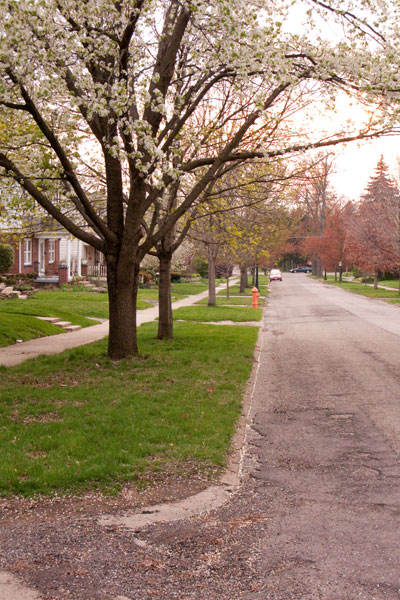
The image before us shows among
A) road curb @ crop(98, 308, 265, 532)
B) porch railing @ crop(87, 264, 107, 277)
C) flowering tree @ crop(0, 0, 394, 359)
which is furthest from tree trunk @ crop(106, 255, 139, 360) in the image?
porch railing @ crop(87, 264, 107, 277)

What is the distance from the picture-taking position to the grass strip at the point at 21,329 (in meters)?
15.5

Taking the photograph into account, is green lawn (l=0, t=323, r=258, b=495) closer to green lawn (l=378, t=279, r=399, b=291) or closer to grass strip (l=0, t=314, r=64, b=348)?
grass strip (l=0, t=314, r=64, b=348)

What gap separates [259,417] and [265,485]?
8.81 feet

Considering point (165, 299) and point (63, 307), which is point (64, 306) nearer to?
point (63, 307)

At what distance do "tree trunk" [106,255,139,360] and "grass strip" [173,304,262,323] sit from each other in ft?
35.3

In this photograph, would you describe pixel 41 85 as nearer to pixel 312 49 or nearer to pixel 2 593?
pixel 312 49

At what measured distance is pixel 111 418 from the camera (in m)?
7.46

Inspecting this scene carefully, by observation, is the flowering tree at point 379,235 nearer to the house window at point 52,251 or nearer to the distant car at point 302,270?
the house window at point 52,251

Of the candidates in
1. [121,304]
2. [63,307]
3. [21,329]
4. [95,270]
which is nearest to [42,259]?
[95,270]

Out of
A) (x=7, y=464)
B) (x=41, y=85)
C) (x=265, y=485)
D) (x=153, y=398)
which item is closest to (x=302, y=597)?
(x=265, y=485)

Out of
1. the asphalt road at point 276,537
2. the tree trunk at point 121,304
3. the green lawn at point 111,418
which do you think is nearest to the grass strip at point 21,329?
the green lawn at point 111,418

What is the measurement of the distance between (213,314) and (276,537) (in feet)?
67.2

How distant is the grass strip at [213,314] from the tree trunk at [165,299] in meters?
7.01

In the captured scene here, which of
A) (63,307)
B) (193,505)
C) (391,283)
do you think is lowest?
(193,505)
